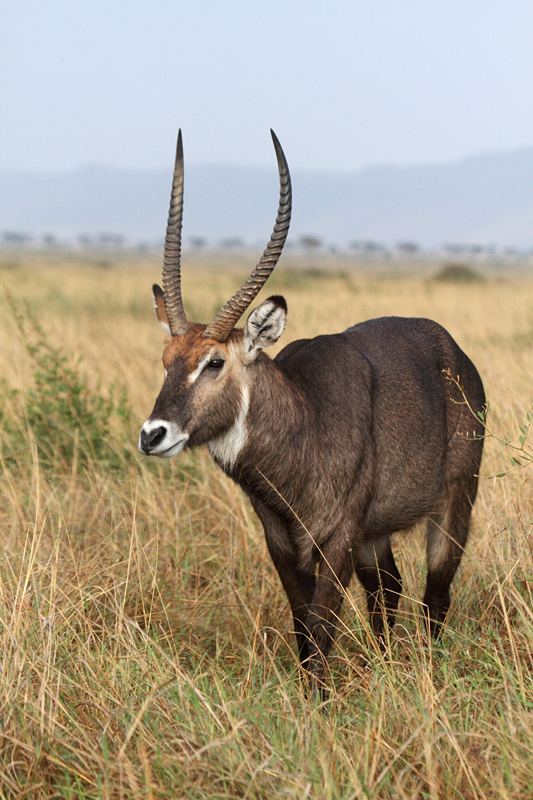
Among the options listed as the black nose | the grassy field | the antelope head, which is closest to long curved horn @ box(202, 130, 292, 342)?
the antelope head

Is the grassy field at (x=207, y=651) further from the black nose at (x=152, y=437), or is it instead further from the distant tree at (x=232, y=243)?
the distant tree at (x=232, y=243)

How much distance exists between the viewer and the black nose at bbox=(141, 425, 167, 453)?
295 centimetres

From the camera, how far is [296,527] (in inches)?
132

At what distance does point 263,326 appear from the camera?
322cm

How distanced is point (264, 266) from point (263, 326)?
230 mm

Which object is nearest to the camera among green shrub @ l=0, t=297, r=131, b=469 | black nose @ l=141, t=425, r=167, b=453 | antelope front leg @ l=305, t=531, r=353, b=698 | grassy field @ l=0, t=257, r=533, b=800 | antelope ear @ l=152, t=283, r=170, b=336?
grassy field @ l=0, t=257, r=533, b=800

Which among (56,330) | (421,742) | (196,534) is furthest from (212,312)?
(421,742)

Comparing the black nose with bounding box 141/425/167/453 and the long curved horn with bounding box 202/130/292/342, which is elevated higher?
the long curved horn with bounding box 202/130/292/342

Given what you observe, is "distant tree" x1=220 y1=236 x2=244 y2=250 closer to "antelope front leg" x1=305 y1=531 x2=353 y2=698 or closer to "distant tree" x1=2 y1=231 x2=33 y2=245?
"distant tree" x1=2 y1=231 x2=33 y2=245

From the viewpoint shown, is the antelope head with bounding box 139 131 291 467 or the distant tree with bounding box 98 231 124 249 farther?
the distant tree with bounding box 98 231 124 249

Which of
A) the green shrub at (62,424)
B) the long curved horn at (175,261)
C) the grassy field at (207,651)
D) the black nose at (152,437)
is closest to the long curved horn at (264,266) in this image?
the long curved horn at (175,261)

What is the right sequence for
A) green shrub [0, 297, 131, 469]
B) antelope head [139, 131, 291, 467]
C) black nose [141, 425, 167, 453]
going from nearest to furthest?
black nose [141, 425, 167, 453] < antelope head [139, 131, 291, 467] < green shrub [0, 297, 131, 469]

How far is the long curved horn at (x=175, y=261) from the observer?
3346mm

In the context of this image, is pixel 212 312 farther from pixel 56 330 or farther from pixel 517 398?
pixel 517 398
